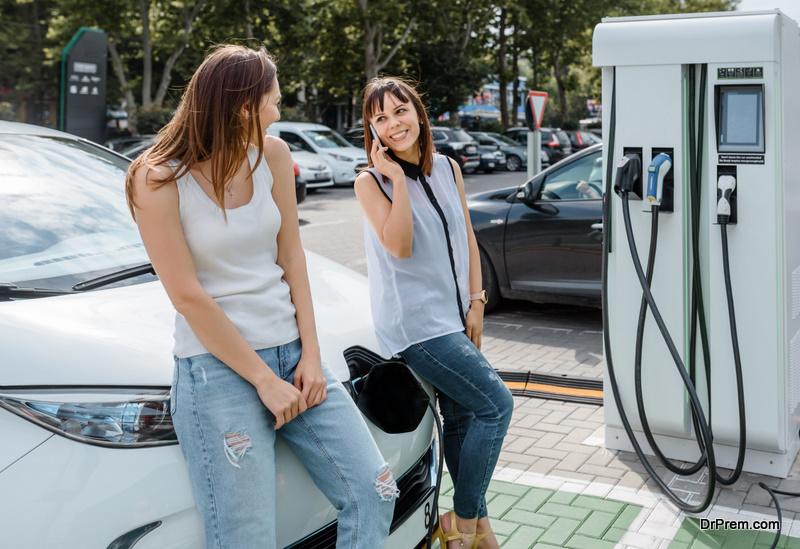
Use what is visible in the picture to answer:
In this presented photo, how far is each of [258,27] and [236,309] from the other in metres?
29.6

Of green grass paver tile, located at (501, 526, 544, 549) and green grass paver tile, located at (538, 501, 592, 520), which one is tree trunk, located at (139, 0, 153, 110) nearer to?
green grass paver tile, located at (538, 501, 592, 520)

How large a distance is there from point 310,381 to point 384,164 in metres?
0.92

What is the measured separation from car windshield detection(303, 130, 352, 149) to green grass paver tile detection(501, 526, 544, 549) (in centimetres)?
1869

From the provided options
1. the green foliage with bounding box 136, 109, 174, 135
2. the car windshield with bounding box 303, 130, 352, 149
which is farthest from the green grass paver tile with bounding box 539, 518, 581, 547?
the green foliage with bounding box 136, 109, 174, 135

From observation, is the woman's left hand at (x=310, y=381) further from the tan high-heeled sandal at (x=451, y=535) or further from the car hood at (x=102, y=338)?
the tan high-heeled sandal at (x=451, y=535)

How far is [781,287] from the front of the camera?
3.54m

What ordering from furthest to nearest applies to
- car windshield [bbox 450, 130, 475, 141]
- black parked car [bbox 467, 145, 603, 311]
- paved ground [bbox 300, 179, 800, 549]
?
car windshield [bbox 450, 130, 475, 141] → black parked car [bbox 467, 145, 603, 311] → paved ground [bbox 300, 179, 800, 549]

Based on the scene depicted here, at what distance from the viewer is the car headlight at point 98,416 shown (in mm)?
1866

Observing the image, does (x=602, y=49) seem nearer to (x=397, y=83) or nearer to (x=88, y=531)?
(x=397, y=83)

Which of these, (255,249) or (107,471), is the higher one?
(255,249)

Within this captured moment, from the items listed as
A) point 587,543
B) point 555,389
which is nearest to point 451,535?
point 587,543

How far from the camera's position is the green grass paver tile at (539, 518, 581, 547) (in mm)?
3277

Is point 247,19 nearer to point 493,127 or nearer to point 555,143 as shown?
point 555,143

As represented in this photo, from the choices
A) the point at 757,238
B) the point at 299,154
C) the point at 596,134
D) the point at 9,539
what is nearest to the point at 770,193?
the point at 757,238
